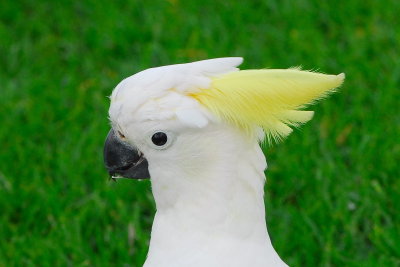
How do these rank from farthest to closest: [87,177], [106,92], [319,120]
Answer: [106,92]
[319,120]
[87,177]

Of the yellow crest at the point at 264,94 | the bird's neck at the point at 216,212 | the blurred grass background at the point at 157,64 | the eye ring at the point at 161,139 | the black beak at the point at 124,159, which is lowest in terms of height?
the blurred grass background at the point at 157,64

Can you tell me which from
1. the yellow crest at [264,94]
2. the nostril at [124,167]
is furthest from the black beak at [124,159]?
the yellow crest at [264,94]

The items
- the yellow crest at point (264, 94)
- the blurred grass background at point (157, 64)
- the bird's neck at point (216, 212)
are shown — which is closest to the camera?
the yellow crest at point (264, 94)

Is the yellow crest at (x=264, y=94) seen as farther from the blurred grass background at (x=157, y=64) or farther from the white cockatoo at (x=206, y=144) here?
the blurred grass background at (x=157, y=64)

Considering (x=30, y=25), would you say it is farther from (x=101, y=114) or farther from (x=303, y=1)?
(x=303, y=1)

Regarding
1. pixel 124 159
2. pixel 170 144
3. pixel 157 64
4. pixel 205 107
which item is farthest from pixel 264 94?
pixel 157 64

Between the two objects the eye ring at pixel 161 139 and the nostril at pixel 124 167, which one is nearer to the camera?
the eye ring at pixel 161 139

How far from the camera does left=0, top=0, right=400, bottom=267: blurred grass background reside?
10.3 feet

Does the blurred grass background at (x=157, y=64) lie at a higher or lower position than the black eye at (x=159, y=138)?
lower

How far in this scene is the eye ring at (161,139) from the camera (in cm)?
206

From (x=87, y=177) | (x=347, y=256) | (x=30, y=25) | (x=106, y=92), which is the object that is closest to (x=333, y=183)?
(x=347, y=256)

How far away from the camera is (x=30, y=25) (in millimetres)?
4602

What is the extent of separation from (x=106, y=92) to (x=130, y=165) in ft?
6.23

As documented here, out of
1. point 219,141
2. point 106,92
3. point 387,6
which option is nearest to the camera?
point 219,141
